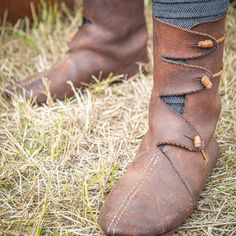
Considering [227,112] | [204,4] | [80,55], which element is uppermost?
[204,4]

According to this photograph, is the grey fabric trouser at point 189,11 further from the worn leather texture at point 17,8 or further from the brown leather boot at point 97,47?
the worn leather texture at point 17,8

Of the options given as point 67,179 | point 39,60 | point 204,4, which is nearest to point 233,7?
point 39,60

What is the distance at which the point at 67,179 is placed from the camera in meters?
1.19

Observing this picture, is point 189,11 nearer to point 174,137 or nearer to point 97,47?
point 174,137

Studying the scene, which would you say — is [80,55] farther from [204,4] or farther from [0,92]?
[204,4]

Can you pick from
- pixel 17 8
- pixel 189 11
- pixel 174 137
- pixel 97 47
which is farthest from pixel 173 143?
pixel 17 8

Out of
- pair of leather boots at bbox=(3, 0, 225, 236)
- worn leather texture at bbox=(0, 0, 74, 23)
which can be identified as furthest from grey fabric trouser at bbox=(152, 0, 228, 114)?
worn leather texture at bbox=(0, 0, 74, 23)

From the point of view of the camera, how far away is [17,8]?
1.95m

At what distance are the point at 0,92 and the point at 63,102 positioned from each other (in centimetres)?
23

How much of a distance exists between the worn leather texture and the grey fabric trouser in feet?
3.43

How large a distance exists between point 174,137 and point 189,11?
295 millimetres

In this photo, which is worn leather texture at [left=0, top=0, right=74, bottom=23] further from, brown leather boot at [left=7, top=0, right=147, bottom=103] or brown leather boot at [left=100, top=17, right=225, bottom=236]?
brown leather boot at [left=100, top=17, right=225, bottom=236]

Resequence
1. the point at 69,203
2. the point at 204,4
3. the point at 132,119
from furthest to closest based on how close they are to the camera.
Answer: the point at 132,119 → the point at 69,203 → the point at 204,4

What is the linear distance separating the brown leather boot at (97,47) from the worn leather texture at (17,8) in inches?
19.9
